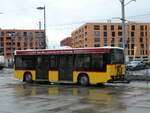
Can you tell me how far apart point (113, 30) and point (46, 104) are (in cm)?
11873

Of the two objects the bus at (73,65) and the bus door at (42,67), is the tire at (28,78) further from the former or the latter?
the bus door at (42,67)

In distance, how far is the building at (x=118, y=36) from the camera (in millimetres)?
128000

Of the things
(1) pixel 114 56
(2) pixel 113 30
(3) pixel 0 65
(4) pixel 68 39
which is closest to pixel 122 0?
(1) pixel 114 56

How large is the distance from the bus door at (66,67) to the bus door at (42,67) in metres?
1.41

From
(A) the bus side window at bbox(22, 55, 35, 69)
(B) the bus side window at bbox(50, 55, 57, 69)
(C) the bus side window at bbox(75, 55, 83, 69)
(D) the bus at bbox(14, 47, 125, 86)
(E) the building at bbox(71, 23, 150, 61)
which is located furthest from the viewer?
(E) the building at bbox(71, 23, 150, 61)

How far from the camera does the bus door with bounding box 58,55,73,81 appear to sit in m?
22.0

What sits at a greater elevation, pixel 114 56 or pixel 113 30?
pixel 113 30

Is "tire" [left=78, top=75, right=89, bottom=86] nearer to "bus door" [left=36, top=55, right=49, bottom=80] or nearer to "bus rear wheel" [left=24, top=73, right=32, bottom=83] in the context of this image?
"bus door" [left=36, top=55, right=49, bottom=80]

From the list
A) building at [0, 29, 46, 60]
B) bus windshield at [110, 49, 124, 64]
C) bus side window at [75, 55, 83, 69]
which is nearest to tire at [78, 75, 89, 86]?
bus side window at [75, 55, 83, 69]

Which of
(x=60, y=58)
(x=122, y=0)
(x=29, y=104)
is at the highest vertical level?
(x=122, y=0)

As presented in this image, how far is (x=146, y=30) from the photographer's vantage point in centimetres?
13162

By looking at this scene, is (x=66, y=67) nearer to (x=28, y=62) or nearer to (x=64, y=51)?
(x=64, y=51)

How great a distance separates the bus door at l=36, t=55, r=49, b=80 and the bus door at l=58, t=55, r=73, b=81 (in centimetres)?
141

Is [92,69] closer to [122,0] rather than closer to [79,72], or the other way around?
[79,72]
